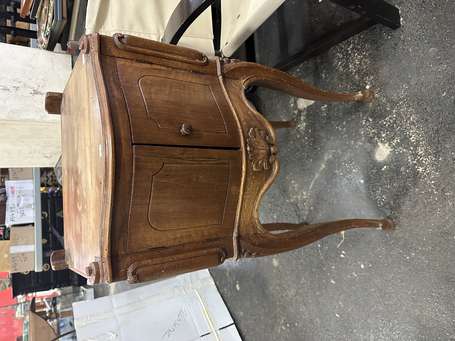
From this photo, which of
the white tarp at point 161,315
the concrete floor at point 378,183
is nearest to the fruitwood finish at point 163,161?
the concrete floor at point 378,183

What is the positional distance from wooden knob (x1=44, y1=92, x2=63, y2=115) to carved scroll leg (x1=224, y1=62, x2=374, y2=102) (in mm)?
707

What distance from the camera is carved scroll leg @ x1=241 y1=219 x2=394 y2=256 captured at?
120 centimetres

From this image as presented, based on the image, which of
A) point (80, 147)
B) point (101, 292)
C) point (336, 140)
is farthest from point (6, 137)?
point (101, 292)

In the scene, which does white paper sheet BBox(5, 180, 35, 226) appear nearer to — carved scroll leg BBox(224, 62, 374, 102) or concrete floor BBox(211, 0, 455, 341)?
concrete floor BBox(211, 0, 455, 341)

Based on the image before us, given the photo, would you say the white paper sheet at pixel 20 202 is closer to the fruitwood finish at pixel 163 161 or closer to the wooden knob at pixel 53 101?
the wooden knob at pixel 53 101

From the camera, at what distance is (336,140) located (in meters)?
1.73

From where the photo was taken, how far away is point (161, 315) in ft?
8.94

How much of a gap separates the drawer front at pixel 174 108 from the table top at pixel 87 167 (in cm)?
8

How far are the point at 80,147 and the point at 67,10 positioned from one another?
1.58m

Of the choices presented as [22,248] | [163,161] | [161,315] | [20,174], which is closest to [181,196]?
[163,161]

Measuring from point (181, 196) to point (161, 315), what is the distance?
197 cm

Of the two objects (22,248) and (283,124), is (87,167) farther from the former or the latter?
(22,248)

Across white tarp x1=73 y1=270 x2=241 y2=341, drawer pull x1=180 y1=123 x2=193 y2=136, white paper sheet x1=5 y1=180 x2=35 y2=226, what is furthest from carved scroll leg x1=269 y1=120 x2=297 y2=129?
white paper sheet x1=5 y1=180 x2=35 y2=226

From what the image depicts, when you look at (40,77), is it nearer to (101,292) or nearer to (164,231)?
(164,231)
